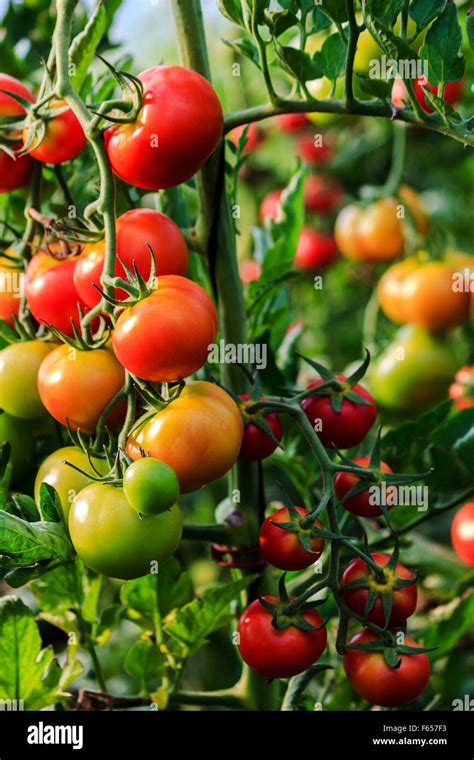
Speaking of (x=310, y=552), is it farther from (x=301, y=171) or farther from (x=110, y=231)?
(x=301, y=171)

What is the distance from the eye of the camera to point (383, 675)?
591 mm

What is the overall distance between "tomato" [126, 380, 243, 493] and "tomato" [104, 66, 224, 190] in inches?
5.6

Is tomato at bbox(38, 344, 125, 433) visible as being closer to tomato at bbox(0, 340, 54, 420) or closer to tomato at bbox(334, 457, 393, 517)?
tomato at bbox(0, 340, 54, 420)

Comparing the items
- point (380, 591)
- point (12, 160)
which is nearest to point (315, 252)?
point (12, 160)

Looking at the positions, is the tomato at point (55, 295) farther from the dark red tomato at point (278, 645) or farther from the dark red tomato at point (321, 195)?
the dark red tomato at point (321, 195)

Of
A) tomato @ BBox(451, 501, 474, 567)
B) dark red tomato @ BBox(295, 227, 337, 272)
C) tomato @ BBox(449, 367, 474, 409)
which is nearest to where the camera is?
tomato @ BBox(451, 501, 474, 567)

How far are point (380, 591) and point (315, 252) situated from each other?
1.26 m

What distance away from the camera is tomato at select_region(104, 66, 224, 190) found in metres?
0.55

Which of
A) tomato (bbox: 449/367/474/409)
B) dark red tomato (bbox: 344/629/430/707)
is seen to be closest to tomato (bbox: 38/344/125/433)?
dark red tomato (bbox: 344/629/430/707)

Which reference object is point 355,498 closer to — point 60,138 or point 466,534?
point 60,138

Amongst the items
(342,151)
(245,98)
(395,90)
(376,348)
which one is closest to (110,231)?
(395,90)

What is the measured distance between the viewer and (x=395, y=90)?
89 cm

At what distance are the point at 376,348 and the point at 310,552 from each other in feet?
2.88

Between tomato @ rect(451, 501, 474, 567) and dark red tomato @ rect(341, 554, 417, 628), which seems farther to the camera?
tomato @ rect(451, 501, 474, 567)
